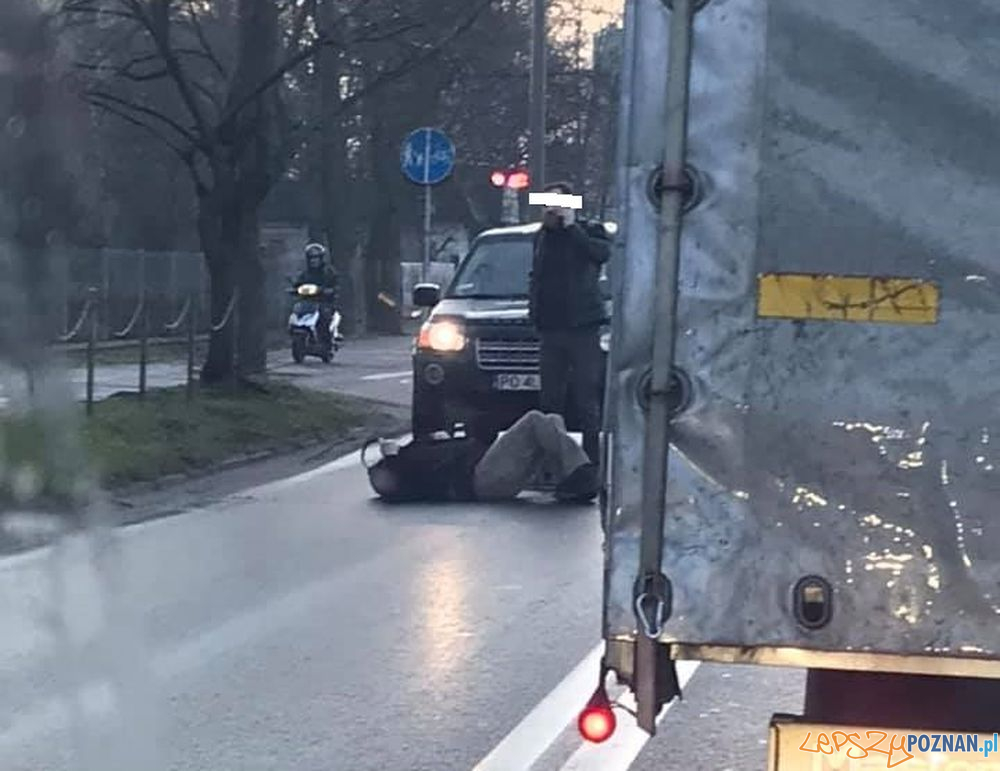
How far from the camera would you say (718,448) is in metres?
4.04

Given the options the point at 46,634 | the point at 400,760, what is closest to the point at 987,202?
the point at 400,760

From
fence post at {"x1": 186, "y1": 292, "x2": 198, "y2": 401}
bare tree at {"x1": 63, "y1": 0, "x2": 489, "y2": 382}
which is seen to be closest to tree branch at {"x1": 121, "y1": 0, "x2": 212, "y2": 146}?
bare tree at {"x1": 63, "y1": 0, "x2": 489, "y2": 382}

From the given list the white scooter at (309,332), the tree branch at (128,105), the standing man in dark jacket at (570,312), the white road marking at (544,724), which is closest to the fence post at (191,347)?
the tree branch at (128,105)

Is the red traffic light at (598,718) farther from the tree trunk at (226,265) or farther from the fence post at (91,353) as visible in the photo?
the tree trunk at (226,265)

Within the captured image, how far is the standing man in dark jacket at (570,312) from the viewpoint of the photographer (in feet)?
46.8

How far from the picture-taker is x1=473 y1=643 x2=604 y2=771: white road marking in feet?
24.6

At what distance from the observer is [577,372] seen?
48.9ft

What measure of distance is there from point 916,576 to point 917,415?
0.28 meters

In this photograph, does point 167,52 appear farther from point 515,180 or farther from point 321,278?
point 321,278

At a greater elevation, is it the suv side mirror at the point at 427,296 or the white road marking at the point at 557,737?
the suv side mirror at the point at 427,296

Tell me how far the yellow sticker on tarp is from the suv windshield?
13753 mm

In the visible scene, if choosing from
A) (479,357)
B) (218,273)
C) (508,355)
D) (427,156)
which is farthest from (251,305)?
(508,355)

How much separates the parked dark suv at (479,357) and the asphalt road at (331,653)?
9.14 ft

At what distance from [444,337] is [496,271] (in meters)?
1.00
